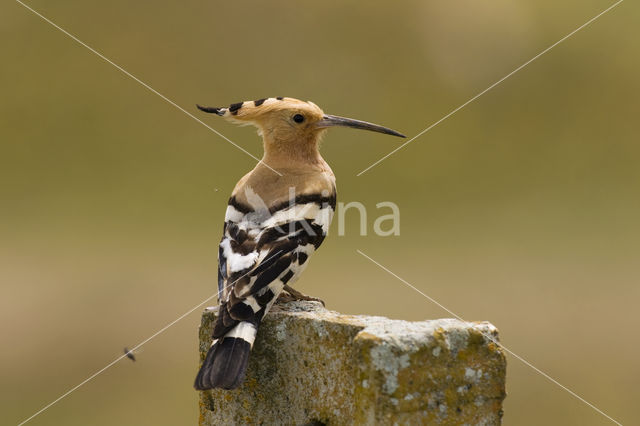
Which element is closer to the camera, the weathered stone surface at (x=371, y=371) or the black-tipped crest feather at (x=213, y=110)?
the weathered stone surface at (x=371, y=371)

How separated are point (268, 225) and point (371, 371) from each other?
124cm

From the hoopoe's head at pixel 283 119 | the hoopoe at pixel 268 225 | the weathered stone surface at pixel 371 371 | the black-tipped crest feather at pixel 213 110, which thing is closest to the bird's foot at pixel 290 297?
the hoopoe at pixel 268 225

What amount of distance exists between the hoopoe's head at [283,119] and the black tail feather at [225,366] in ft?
5.41

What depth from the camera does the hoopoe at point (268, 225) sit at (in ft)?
10.6

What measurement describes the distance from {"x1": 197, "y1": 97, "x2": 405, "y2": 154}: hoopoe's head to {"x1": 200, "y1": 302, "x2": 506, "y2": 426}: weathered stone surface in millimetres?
1469

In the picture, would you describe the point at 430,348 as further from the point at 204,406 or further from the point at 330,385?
the point at 204,406

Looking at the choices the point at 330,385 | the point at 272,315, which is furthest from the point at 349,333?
the point at 272,315

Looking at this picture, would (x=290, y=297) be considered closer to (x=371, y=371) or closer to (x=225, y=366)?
(x=225, y=366)

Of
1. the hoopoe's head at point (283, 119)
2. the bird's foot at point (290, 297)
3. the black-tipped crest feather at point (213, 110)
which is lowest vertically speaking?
the bird's foot at point (290, 297)

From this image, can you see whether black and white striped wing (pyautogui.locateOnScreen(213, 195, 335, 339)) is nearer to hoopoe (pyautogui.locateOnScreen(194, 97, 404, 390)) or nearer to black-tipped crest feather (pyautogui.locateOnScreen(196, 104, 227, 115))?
hoopoe (pyautogui.locateOnScreen(194, 97, 404, 390))

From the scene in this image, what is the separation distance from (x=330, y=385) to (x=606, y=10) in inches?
536

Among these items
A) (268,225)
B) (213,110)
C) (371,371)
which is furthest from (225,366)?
(213,110)

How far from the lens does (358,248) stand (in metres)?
15.9

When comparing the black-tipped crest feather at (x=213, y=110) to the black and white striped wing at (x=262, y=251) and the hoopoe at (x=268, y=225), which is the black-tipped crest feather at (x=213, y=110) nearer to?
the hoopoe at (x=268, y=225)
